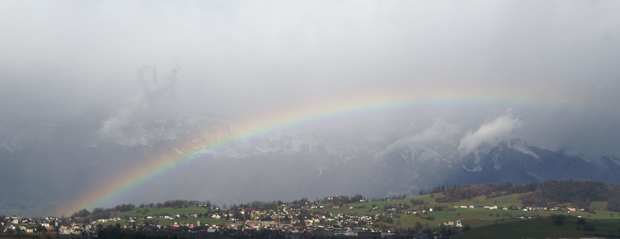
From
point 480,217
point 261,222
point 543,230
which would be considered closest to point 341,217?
point 261,222

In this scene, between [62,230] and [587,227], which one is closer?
[587,227]

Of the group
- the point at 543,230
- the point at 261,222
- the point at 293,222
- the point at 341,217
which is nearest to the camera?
the point at 543,230

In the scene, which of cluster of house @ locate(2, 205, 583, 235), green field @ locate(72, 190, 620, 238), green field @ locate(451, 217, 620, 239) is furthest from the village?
green field @ locate(451, 217, 620, 239)

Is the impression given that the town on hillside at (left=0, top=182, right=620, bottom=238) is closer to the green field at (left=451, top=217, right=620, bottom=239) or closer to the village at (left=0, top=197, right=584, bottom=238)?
the village at (left=0, top=197, right=584, bottom=238)

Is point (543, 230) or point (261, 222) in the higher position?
point (261, 222)

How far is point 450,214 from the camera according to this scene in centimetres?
13638

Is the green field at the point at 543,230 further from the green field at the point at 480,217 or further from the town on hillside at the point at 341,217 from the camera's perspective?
the town on hillside at the point at 341,217

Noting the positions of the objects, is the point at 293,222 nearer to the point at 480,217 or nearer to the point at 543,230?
the point at 480,217

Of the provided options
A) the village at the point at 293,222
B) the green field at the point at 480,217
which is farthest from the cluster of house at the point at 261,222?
the green field at the point at 480,217

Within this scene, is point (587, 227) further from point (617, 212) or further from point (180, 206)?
point (180, 206)

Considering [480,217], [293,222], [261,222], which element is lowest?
[293,222]

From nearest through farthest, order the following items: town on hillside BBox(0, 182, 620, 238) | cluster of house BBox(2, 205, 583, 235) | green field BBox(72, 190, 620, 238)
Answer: green field BBox(72, 190, 620, 238), town on hillside BBox(0, 182, 620, 238), cluster of house BBox(2, 205, 583, 235)

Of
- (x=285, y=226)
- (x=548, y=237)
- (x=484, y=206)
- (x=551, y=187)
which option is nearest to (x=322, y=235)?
(x=285, y=226)

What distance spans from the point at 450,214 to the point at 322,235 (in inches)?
1667
